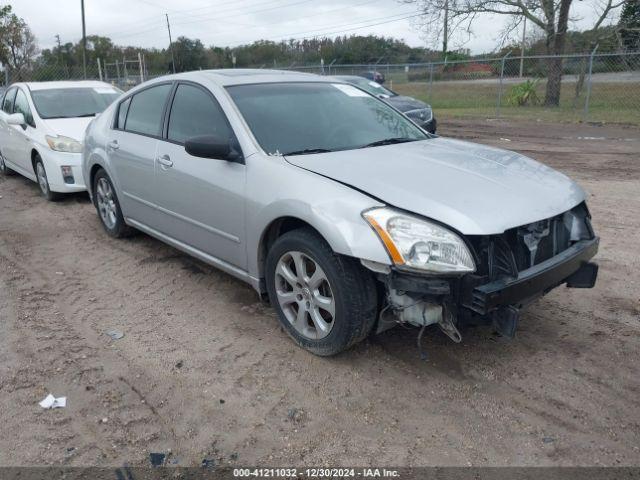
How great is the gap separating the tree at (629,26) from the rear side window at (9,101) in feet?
68.4

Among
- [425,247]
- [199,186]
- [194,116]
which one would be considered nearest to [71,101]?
[194,116]

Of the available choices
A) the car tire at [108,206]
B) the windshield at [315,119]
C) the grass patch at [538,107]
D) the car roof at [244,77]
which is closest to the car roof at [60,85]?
the car tire at [108,206]

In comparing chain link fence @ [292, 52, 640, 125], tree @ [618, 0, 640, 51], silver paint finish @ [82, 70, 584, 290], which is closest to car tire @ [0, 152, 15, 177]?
silver paint finish @ [82, 70, 584, 290]

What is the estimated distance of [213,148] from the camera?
3662 millimetres

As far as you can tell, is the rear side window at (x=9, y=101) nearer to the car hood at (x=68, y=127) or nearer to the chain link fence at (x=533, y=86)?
the car hood at (x=68, y=127)

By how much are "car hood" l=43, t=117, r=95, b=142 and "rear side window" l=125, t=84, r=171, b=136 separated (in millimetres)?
2473

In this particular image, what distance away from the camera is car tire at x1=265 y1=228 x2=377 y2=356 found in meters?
3.11

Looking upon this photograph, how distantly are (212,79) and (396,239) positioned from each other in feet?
7.32

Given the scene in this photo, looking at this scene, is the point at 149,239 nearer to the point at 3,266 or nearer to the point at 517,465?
the point at 3,266

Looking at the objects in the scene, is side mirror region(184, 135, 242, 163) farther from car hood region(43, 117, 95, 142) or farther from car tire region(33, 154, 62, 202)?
car tire region(33, 154, 62, 202)

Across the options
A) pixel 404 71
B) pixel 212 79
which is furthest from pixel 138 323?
pixel 404 71

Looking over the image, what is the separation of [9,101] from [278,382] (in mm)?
7711

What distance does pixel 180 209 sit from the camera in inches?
172

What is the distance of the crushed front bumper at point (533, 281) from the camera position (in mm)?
2854
